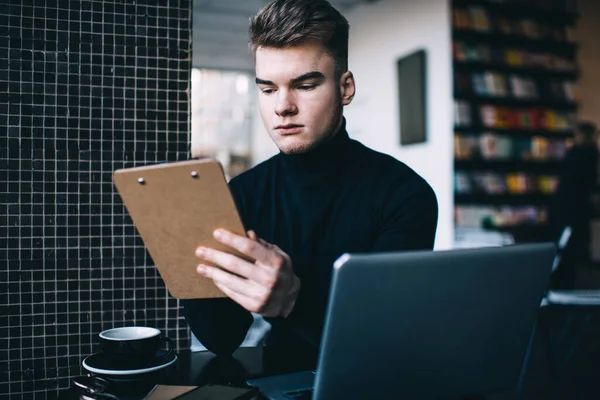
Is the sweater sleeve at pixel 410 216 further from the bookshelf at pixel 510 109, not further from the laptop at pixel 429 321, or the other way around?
the bookshelf at pixel 510 109

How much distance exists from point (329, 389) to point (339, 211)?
68 centimetres

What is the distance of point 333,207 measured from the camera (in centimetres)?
130

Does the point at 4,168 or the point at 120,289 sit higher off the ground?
the point at 4,168

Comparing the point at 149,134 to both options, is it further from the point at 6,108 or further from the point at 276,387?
the point at 276,387

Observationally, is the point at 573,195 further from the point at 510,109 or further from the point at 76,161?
the point at 76,161

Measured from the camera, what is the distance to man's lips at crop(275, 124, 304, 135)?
1124 mm

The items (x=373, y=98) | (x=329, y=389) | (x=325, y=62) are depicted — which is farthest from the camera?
(x=373, y=98)

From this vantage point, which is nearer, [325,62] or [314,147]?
[325,62]

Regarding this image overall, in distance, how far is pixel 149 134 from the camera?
1271 millimetres

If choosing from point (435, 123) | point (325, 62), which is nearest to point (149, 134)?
point (325, 62)

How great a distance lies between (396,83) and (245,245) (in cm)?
536

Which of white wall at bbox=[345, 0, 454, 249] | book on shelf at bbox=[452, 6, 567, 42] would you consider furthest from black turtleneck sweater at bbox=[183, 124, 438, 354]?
book on shelf at bbox=[452, 6, 567, 42]

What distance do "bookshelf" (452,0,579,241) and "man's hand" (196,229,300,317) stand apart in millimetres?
4465

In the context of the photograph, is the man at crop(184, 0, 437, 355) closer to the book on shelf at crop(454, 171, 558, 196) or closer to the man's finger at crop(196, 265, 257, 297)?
the man's finger at crop(196, 265, 257, 297)
